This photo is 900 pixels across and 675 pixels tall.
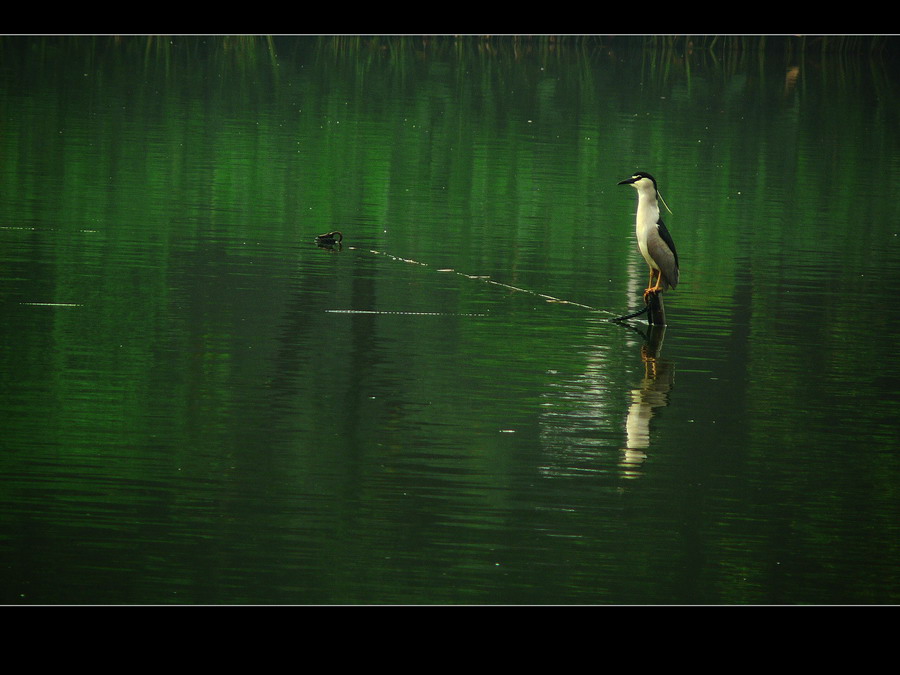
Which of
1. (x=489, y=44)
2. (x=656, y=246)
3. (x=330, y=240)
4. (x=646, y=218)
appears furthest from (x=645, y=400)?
(x=489, y=44)

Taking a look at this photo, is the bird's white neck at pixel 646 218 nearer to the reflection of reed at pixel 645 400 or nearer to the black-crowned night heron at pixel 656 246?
the black-crowned night heron at pixel 656 246

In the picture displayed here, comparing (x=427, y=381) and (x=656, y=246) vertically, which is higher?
(x=656, y=246)

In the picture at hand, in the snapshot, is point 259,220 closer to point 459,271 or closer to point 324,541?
point 459,271

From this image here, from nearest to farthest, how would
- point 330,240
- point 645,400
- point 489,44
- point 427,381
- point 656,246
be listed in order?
point 645,400
point 427,381
point 656,246
point 330,240
point 489,44

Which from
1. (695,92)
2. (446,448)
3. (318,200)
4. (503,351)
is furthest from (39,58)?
(446,448)

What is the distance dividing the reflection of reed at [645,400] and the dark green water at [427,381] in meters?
0.04

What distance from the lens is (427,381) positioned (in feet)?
36.7

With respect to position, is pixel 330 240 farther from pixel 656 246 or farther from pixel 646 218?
pixel 656 246

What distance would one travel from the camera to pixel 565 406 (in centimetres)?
1073

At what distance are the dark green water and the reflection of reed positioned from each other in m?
0.04

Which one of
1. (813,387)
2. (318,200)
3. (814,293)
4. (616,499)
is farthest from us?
(318,200)

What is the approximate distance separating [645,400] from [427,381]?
144cm

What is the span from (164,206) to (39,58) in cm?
2127

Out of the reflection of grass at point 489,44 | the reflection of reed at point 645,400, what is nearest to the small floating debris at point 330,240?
the reflection of reed at point 645,400
